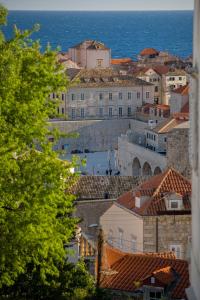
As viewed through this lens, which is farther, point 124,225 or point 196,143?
point 124,225

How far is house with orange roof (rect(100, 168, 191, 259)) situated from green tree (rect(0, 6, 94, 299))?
10.0 metres

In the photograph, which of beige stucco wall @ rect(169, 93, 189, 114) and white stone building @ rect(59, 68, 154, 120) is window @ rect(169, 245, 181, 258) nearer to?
beige stucco wall @ rect(169, 93, 189, 114)

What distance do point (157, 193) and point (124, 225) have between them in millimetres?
1086

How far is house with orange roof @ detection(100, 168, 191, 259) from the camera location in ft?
65.9

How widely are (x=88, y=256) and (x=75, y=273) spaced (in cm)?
500

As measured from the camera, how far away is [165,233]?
20.1 metres

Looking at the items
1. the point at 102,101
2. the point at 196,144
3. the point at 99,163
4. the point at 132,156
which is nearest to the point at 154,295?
the point at 196,144

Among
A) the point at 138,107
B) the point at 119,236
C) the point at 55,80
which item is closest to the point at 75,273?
the point at 55,80

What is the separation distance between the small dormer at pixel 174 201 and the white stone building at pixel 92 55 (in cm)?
6007

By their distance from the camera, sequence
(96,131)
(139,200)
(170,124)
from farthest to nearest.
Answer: (96,131) < (170,124) < (139,200)

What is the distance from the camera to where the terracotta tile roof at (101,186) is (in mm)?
23891

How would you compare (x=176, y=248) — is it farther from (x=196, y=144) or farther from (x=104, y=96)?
(x=104, y=96)

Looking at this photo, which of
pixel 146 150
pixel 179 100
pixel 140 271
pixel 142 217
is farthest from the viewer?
pixel 179 100

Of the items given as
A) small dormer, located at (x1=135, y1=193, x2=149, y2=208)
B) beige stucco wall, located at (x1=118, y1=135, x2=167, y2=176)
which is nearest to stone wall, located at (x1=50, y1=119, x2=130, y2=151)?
beige stucco wall, located at (x1=118, y1=135, x2=167, y2=176)
